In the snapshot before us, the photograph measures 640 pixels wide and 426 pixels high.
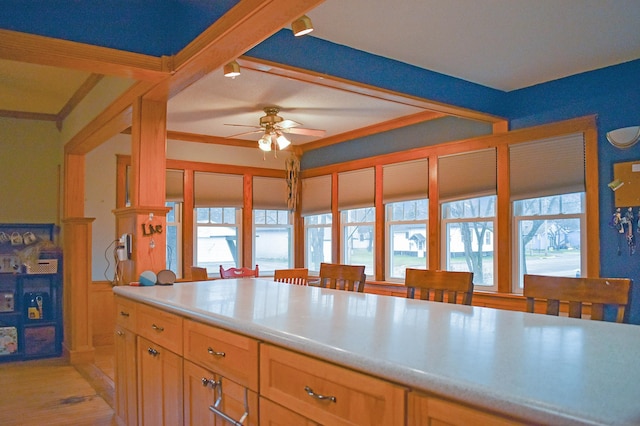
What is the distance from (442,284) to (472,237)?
8.65 feet

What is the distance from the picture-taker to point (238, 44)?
7.98 ft

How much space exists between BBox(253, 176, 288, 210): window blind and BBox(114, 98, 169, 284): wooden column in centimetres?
344

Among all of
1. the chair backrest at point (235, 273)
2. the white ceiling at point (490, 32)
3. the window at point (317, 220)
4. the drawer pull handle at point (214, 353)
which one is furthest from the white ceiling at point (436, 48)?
the drawer pull handle at point (214, 353)

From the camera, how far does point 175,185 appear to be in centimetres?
618

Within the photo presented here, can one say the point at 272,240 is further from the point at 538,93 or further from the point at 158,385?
the point at 158,385

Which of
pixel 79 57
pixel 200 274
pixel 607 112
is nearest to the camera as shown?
pixel 79 57

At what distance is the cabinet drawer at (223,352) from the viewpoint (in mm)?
1653

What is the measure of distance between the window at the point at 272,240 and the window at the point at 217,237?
0.99ft

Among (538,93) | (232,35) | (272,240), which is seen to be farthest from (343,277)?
(272,240)

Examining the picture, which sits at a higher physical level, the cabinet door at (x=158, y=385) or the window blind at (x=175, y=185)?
the window blind at (x=175, y=185)

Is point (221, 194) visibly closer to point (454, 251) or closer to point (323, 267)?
point (454, 251)

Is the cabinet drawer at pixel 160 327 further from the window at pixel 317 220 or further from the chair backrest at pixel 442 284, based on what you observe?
the window at pixel 317 220

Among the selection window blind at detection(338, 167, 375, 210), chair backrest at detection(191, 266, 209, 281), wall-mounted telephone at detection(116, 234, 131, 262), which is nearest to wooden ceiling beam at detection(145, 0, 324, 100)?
wall-mounted telephone at detection(116, 234, 131, 262)

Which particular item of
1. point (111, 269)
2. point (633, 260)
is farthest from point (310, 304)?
point (111, 269)
